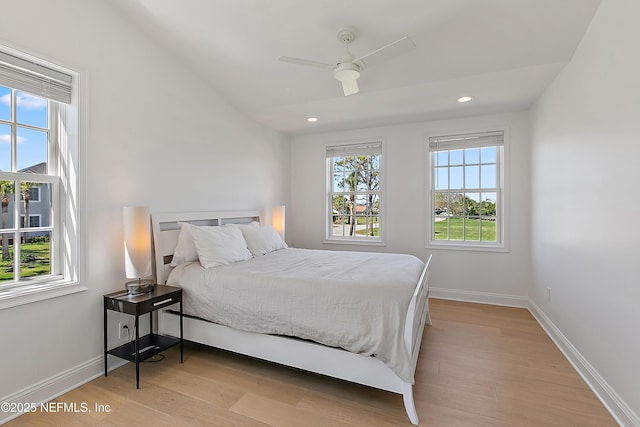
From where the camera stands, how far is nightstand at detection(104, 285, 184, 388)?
2.22m

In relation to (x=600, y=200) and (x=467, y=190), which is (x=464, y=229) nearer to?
(x=467, y=190)

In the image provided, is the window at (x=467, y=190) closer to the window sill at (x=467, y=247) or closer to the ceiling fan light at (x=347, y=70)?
the window sill at (x=467, y=247)

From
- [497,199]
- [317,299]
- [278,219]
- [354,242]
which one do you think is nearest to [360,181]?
[354,242]

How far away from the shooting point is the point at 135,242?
2.44 metres

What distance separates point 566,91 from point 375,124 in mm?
2243

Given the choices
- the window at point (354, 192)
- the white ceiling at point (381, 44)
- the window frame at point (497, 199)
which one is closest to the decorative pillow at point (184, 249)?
the white ceiling at point (381, 44)

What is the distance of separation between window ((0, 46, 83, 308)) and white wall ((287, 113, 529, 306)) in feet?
10.6

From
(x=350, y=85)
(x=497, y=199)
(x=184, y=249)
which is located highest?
(x=350, y=85)

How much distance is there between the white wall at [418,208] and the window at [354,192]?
136 millimetres

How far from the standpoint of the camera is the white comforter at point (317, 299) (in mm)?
1923

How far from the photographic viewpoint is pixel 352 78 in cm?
242

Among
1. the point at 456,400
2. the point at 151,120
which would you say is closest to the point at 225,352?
the point at 456,400

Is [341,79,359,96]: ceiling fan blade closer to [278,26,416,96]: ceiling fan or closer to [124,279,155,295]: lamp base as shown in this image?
[278,26,416,96]: ceiling fan

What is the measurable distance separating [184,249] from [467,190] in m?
3.66
